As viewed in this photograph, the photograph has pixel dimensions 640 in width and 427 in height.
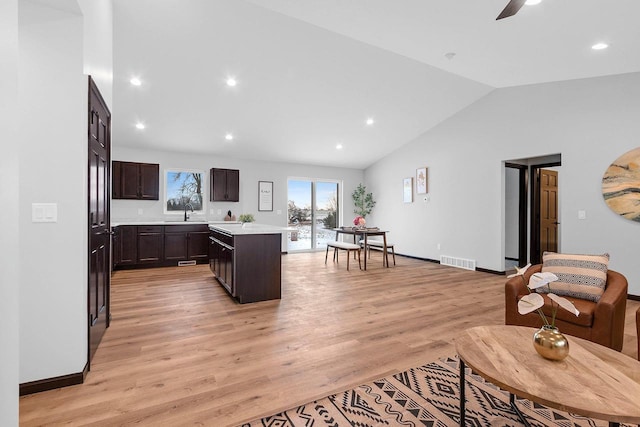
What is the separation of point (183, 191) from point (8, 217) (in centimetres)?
630

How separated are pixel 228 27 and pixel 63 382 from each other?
3690 mm

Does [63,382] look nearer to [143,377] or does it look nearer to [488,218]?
[143,377]

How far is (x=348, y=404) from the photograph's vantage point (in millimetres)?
1832

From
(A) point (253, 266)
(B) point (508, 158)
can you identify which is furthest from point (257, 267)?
(B) point (508, 158)

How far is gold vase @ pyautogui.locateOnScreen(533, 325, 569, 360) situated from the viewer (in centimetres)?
143

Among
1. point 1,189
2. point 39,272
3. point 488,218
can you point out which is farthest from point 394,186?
point 1,189

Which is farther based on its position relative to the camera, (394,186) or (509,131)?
(394,186)

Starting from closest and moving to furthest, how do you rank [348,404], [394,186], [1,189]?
[1,189] < [348,404] < [394,186]

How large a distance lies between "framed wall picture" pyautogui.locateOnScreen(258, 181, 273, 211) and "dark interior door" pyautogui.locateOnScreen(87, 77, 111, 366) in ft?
15.6

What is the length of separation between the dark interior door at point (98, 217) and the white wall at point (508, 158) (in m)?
5.77

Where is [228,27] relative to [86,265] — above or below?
above

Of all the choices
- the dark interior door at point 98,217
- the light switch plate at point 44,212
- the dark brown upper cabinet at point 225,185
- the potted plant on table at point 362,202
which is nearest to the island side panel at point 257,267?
the dark interior door at point 98,217

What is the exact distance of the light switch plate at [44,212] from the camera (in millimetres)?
1925

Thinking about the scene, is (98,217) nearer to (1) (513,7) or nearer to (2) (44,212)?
(2) (44,212)
